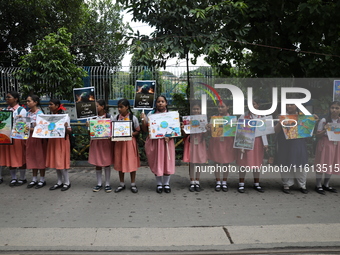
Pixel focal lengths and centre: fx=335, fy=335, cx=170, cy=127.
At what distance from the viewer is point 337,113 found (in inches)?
245

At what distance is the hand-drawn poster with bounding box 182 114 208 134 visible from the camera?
6.39m

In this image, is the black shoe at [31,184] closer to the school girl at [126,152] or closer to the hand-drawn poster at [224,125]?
the school girl at [126,152]

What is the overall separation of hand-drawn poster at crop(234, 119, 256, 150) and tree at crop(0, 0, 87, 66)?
50.9ft

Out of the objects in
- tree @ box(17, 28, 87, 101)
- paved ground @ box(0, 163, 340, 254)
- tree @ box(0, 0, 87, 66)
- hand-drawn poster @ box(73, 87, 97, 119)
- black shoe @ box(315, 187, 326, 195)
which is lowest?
paved ground @ box(0, 163, 340, 254)

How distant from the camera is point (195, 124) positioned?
6.41 meters

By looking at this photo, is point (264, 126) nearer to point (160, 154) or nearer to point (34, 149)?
point (160, 154)

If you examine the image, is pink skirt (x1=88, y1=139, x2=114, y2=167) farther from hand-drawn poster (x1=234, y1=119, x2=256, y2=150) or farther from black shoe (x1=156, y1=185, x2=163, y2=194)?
hand-drawn poster (x1=234, y1=119, x2=256, y2=150)

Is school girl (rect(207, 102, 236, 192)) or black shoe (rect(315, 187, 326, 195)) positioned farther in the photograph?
school girl (rect(207, 102, 236, 192))

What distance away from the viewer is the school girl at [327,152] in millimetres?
6262

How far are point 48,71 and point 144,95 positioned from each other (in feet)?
21.3

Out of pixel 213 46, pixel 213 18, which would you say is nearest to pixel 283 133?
pixel 213 46

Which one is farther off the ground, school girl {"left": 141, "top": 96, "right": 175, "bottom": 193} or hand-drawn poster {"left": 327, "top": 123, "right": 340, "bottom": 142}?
hand-drawn poster {"left": 327, "top": 123, "right": 340, "bottom": 142}

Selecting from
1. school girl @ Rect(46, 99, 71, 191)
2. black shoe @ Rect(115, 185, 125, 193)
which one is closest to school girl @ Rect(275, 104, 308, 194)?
black shoe @ Rect(115, 185, 125, 193)

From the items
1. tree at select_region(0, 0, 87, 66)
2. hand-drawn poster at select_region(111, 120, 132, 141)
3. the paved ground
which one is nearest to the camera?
the paved ground
